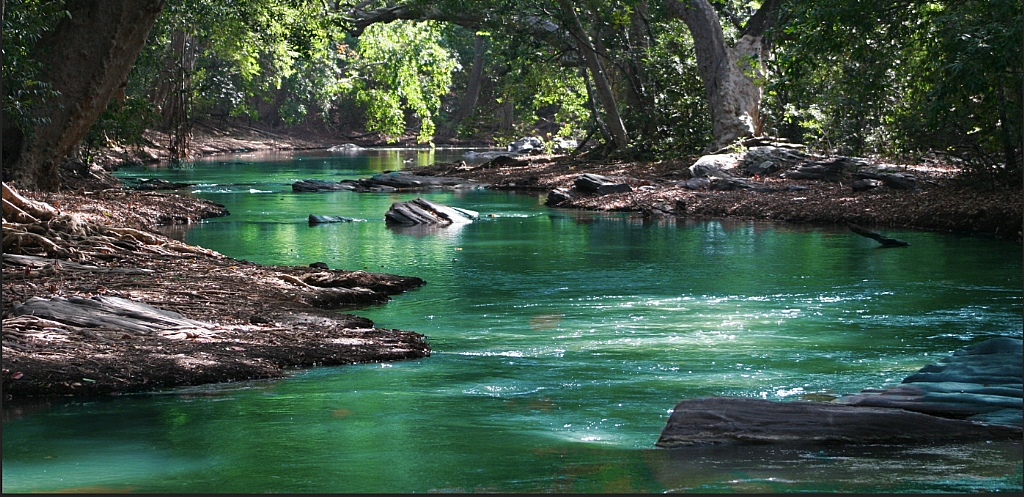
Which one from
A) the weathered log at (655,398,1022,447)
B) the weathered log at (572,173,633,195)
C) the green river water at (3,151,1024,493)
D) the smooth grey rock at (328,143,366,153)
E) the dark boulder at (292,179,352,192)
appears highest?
the smooth grey rock at (328,143,366,153)

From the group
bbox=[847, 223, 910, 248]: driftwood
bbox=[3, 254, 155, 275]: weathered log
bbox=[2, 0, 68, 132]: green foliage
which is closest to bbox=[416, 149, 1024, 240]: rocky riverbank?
bbox=[847, 223, 910, 248]: driftwood

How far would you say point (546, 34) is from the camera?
33125 mm

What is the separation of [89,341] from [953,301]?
28.2 ft

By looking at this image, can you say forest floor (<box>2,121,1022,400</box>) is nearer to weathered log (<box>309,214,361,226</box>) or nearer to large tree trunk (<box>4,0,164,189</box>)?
large tree trunk (<box>4,0,164,189</box>)

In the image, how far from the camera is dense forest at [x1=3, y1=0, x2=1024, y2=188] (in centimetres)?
1764

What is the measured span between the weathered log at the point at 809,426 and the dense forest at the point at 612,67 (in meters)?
9.27

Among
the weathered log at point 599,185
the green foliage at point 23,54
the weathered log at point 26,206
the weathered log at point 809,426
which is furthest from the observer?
the weathered log at point 599,185

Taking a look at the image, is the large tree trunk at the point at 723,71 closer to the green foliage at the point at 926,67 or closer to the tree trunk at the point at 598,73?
the tree trunk at the point at 598,73

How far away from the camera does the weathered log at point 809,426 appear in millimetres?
6051

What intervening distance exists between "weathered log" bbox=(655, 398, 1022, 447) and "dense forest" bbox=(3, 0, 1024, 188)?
9.27 metres

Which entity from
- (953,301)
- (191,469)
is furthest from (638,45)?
(191,469)

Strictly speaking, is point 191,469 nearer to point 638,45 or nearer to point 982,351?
point 982,351

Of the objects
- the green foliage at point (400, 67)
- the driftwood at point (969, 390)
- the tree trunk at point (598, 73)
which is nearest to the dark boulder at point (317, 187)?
the tree trunk at point (598, 73)

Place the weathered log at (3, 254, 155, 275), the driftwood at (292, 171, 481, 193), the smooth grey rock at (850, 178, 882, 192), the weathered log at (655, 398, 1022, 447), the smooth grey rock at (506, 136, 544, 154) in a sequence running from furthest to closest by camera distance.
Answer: the smooth grey rock at (506, 136, 544, 154), the driftwood at (292, 171, 481, 193), the smooth grey rock at (850, 178, 882, 192), the weathered log at (3, 254, 155, 275), the weathered log at (655, 398, 1022, 447)
